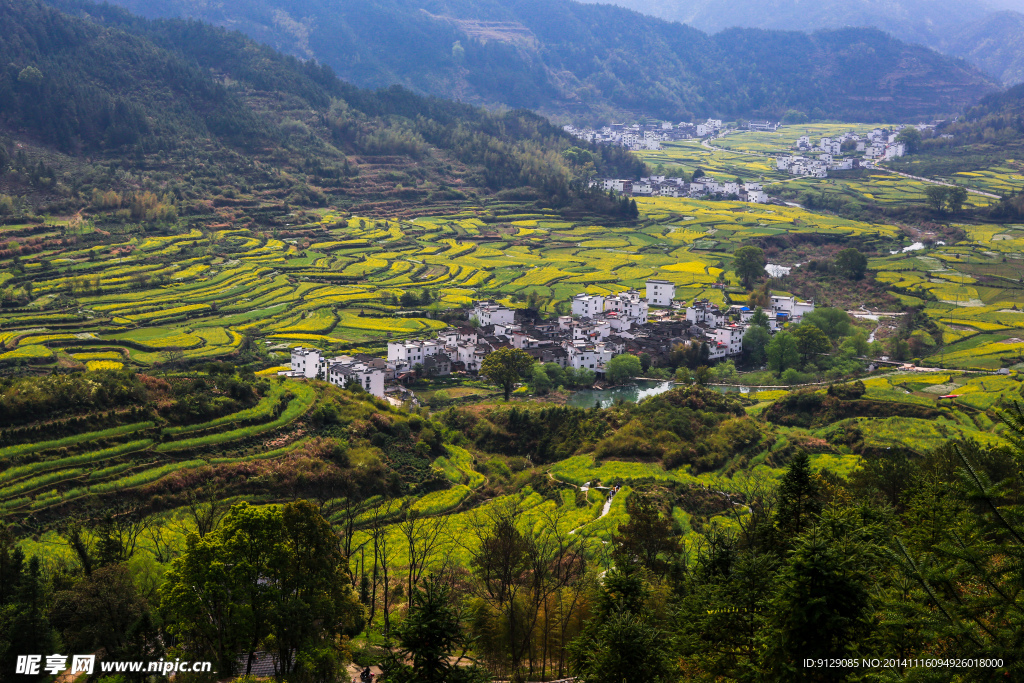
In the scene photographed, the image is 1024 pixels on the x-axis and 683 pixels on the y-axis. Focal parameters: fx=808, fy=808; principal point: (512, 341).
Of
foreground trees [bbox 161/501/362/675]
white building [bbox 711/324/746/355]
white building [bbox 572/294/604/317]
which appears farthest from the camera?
white building [bbox 572/294/604/317]

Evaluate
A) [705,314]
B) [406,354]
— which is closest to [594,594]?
[406,354]

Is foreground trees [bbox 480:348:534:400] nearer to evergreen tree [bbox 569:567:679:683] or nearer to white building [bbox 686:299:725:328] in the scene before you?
white building [bbox 686:299:725:328]

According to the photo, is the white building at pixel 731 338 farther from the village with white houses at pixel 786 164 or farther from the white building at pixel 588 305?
the village with white houses at pixel 786 164

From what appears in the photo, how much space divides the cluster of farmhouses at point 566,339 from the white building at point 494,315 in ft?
0.24

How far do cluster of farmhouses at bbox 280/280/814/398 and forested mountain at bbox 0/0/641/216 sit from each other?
42230mm

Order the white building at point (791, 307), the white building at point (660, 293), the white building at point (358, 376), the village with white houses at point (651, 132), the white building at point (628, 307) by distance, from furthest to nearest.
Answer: the village with white houses at point (651, 132)
the white building at point (660, 293)
the white building at point (791, 307)
the white building at point (628, 307)
the white building at point (358, 376)

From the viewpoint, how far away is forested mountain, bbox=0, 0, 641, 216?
85938mm

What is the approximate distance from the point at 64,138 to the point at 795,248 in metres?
78.6

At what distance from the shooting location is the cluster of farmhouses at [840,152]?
128m

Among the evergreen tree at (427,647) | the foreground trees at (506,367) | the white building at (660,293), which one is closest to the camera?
the evergreen tree at (427,647)

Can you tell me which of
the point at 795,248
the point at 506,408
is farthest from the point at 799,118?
the point at 506,408

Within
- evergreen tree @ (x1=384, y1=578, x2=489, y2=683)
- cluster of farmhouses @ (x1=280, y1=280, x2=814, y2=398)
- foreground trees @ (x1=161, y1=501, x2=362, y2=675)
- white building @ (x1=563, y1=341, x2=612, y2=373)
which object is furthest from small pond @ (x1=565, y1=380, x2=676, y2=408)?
evergreen tree @ (x1=384, y1=578, x2=489, y2=683)

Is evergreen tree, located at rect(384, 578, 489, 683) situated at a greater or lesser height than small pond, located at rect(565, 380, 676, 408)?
greater

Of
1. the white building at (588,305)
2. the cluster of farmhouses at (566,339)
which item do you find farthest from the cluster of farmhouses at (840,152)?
the white building at (588,305)
